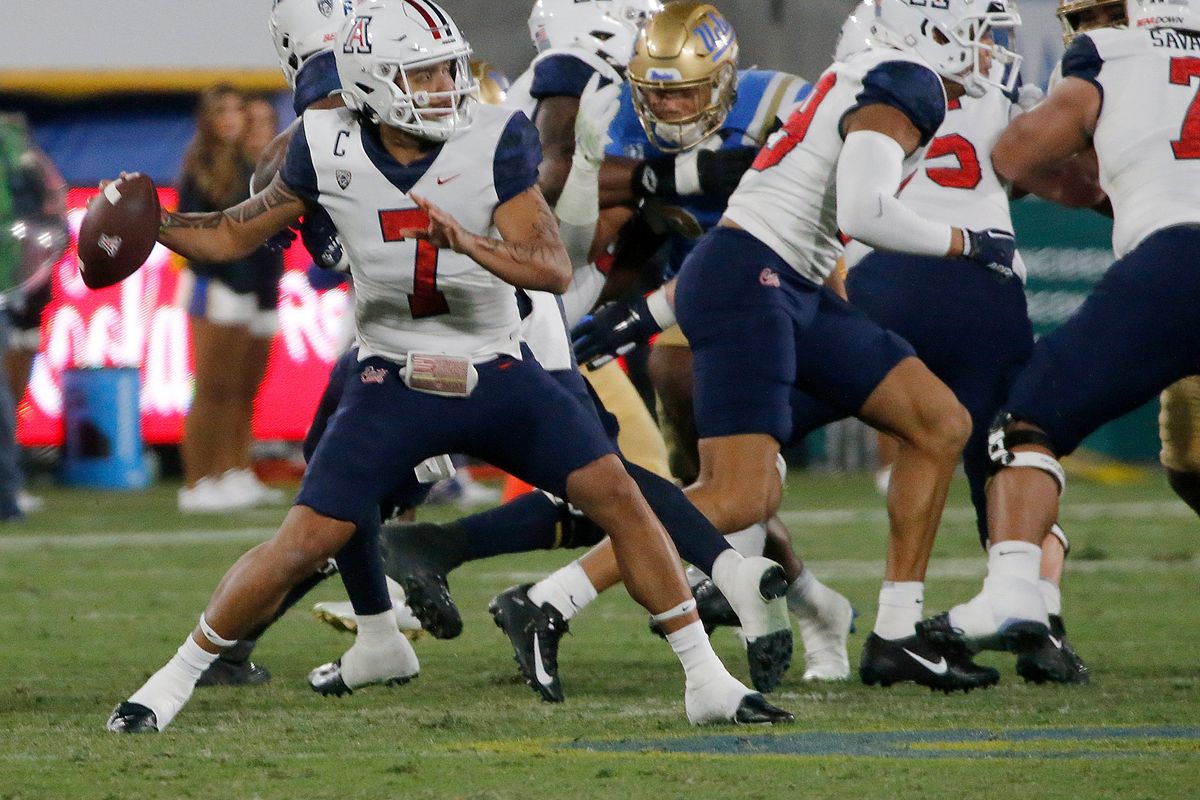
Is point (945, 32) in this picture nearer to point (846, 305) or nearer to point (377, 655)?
point (846, 305)

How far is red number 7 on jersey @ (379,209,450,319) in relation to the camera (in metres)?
4.07

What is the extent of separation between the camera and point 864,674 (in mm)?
4742

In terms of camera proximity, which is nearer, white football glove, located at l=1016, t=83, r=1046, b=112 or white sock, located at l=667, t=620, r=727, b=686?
white sock, located at l=667, t=620, r=727, b=686

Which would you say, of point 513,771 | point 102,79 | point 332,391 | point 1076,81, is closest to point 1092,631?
point 1076,81

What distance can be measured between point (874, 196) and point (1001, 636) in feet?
3.35

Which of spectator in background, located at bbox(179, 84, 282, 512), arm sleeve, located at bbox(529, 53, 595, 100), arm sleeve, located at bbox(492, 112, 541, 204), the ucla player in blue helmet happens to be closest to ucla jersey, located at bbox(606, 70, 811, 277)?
the ucla player in blue helmet

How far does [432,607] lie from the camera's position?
4.67 metres

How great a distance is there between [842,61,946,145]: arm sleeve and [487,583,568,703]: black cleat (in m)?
1.35

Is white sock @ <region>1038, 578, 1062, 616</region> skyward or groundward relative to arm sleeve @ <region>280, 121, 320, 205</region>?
groundward

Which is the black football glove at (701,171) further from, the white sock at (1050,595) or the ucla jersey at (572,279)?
the white sock at (1050,595)

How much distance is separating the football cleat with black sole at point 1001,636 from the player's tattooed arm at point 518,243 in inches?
49.6

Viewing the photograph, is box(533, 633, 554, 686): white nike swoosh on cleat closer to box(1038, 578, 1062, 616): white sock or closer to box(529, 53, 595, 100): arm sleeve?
box(1038, 578, 1062, 616): white sock

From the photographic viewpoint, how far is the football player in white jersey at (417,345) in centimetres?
402

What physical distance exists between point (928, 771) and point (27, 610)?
3.63m
